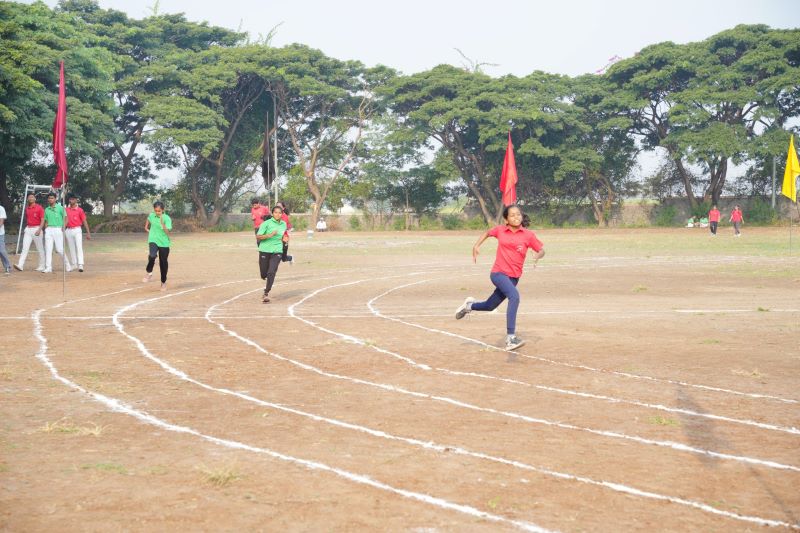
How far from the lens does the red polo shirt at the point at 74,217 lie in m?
21.6

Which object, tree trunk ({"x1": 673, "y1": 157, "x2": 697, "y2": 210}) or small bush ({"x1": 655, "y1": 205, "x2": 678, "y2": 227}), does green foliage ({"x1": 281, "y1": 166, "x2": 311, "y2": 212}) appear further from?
tree trunk ({"x1": 673, "y1": 157, "x2": 697, "y2": 210})

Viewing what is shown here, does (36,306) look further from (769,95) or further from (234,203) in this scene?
(234,203)

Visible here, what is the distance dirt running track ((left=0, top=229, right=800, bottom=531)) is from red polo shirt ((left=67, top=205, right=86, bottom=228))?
249 inches

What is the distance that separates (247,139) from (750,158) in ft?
104

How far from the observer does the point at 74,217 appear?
21.7 m

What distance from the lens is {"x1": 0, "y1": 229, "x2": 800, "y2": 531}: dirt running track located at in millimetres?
4949

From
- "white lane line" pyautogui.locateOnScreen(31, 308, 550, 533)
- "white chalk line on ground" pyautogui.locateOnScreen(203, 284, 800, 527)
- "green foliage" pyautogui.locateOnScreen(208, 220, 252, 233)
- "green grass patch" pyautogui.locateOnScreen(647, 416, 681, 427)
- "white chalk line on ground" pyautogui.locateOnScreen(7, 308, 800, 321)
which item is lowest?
"green foliage" pyautogui.locateOnScreen(208, 220, 252, 233)

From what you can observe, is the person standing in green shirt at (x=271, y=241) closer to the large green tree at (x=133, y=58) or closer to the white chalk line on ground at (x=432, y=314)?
the white chalk line on ground at (x=432, y=314)

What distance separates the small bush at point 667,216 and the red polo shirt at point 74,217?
1745 inches

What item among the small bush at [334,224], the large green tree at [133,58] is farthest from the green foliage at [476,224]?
the large green tree at [133,58]

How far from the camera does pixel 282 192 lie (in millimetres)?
64250

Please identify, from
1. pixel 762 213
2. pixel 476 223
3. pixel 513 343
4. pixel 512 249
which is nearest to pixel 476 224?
pixel 476 223

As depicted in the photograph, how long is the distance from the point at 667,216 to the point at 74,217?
44714mm

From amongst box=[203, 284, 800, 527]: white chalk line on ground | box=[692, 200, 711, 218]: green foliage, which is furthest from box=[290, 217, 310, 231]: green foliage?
box=[203, 284, 800, 527]: white chalk line on ground
